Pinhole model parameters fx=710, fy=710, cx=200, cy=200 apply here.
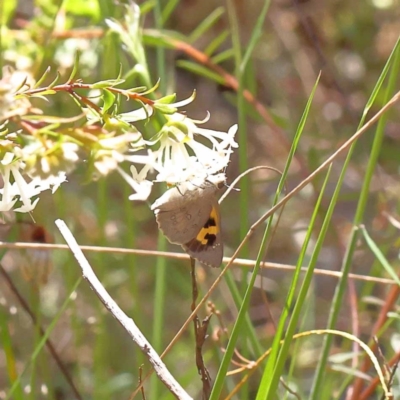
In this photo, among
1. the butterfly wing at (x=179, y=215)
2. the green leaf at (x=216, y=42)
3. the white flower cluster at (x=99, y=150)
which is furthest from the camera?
the green leaf at (x=216, y=42)

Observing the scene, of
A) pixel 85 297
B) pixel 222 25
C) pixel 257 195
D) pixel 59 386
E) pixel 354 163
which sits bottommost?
pixel 59 386

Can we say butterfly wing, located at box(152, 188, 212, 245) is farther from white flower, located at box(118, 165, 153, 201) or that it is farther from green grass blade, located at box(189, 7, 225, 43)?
green grass blade, located at box(189, 7, 225, 43)

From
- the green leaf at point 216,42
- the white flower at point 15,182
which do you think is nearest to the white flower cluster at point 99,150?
the white flower at point 15,182

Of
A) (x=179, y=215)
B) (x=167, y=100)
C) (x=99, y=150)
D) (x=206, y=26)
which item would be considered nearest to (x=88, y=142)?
Answer: (x=99, y=150)

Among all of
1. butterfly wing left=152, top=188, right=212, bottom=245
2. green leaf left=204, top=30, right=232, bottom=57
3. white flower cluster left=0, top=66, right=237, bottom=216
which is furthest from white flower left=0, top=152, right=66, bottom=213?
green leaf left=204, top=30, right=232, bottom=57

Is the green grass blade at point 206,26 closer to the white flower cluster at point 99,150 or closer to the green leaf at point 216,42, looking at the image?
the green leaf at point 216,42

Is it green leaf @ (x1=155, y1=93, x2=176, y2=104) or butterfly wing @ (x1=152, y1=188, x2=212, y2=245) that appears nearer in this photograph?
green leaf @ (x1=155, y1=93, x2=176, y2=104)

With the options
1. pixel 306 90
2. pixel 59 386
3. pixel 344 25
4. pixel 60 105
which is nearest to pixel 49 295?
pixel 59 386

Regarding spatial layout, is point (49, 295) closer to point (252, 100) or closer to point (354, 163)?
point (252, 100)
